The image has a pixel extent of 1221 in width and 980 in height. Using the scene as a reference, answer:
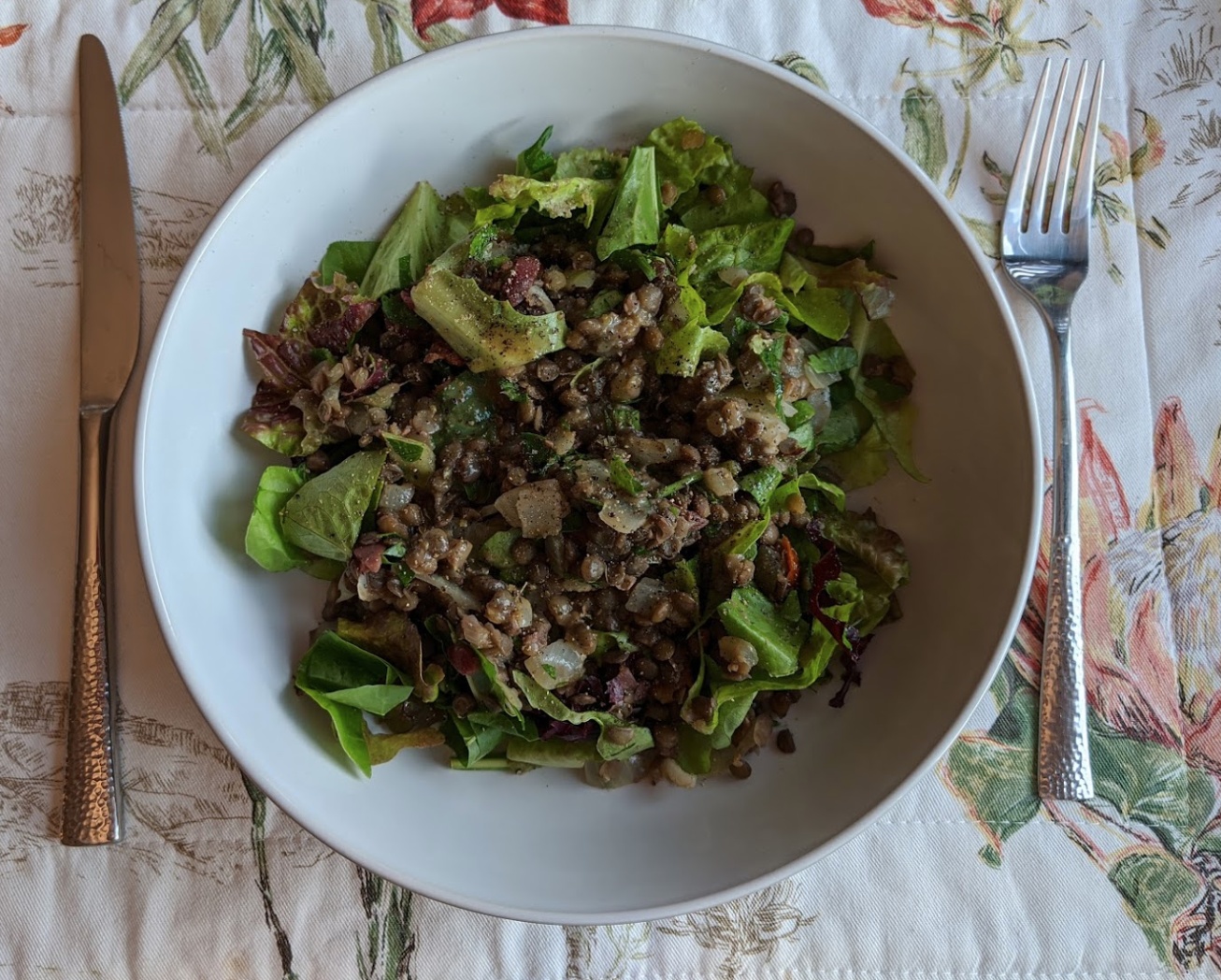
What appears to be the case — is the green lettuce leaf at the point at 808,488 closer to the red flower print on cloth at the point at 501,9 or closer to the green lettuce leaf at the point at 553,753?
the green lettuce leaf at the point at 553,753

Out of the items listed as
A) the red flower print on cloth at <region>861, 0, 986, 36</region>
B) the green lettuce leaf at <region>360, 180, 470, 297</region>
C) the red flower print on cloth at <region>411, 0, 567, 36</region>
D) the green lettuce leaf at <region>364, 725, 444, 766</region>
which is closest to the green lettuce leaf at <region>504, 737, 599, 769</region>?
the green lettuce leaf at <region>364, 725, 444, 766</region>

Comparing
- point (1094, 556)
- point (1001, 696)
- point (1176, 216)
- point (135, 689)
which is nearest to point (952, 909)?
point (1001, 696)

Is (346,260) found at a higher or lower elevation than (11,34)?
lower

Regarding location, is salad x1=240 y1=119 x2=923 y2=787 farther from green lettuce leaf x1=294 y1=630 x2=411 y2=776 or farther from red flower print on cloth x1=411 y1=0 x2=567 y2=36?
red flower print on cloth x1=411 y1=0 x2=567 y2=36

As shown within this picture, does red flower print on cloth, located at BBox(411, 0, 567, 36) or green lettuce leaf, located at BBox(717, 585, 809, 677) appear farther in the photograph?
red flower print on cloth, located at BBox(411, 0, 567, 36)

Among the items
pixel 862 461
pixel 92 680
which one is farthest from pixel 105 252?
pixel 862 461

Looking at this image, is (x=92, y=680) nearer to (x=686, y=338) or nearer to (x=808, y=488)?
(x=686, y=338)

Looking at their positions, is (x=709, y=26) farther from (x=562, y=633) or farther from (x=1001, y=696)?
(x=1001, y=696)
